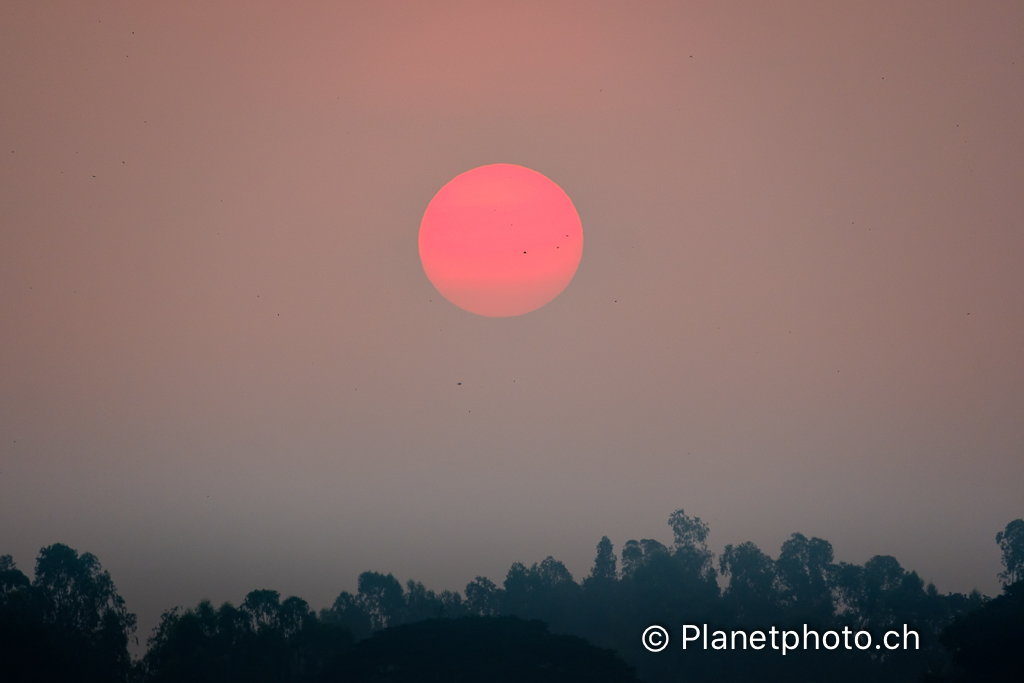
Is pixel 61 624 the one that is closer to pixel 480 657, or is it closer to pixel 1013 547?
pixel 480 657

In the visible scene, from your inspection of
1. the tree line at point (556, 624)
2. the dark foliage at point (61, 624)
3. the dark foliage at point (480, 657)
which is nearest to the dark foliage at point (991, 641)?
the tree line at point (556, 624)

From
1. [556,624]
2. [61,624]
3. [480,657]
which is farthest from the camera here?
[556,624]

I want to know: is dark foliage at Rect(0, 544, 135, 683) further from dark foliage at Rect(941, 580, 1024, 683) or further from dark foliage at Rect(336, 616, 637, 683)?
dark foliage at Rect(941, 580, 1024, 683)

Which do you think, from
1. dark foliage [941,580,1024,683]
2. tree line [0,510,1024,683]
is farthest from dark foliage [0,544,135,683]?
dark foliage [941,580,1024,683]

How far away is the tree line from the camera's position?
247ft

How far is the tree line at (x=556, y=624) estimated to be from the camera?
2960 inches

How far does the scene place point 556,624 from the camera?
11381 centimetres

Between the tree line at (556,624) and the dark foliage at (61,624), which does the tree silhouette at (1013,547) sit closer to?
the tree line at (556,624)

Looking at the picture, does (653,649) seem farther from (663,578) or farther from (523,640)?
(523,640)

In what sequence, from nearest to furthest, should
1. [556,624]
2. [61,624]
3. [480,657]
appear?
[480,657]
[61,624]
[556,624]

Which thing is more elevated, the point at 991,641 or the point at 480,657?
the point at 991,641

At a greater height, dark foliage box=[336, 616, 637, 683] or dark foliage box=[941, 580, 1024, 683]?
dark foliage box=[941, 580, 1024, 683]

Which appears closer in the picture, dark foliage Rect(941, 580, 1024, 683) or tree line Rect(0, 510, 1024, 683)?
dark foliage Rect(941, 580, 1024, 683)

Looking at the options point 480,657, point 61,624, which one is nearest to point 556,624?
point 480,657
